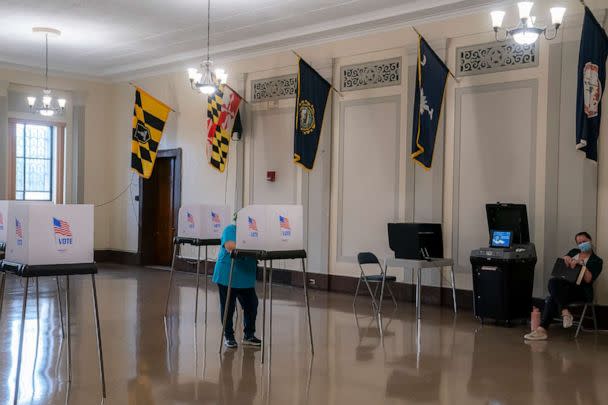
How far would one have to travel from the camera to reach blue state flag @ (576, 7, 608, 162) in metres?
7.36

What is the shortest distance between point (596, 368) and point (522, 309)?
196 centimetres

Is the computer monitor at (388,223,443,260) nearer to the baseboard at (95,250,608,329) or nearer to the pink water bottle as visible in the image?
the baseboard at (95,250,608,329)

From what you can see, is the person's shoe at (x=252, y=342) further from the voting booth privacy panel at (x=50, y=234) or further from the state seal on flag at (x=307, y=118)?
the state seal on flag at (x=307, y=118)

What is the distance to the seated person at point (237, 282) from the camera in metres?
6.12

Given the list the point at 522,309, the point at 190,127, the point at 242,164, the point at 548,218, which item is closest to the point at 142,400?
the point at 522,309

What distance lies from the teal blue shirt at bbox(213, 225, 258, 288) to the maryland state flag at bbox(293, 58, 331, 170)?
414 cm

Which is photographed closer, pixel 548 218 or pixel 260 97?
pixel 548 218

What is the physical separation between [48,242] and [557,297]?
5020 mm

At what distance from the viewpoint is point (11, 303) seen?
8.80 meters

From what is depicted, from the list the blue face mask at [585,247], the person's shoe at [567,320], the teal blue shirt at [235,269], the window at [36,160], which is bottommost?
the person's shoe at [567,320]

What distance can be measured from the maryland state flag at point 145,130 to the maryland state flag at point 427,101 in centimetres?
432

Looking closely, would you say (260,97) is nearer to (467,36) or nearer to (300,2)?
(300,2)

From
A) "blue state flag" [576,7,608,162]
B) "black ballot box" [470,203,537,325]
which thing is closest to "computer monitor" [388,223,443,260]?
"black ballot box" [470,203,537,325]

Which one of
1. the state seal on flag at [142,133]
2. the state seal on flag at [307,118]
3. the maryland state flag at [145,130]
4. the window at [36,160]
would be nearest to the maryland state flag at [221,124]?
the maryland state flag at [145,130]
